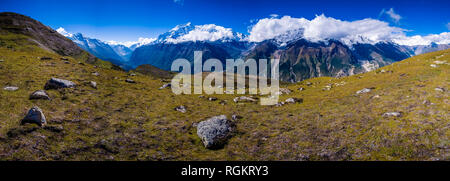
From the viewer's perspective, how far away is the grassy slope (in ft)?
60.4

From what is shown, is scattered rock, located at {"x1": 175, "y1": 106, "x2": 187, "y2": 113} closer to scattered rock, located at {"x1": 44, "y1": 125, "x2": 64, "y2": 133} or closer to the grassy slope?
the grassy slope

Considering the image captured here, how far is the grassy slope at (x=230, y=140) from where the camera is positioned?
60.4 feet

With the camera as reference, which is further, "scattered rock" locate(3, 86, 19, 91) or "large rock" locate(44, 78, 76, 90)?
Answer: "large rock" locate(44, 78, 76, 90)

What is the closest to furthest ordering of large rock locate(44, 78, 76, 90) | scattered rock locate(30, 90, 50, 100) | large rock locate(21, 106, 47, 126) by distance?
large rock locate(21, 106, 47, 126) → scattered rock locate(30, 90, 50, 100) → large rock locate(44, 78, 76, 90)

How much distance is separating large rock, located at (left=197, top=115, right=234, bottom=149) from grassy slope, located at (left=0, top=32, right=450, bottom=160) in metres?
1.18

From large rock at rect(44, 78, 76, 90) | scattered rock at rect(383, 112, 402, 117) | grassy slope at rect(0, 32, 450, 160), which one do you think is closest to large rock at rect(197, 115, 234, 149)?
grassy slope at rect(0, 32, 450, 160)

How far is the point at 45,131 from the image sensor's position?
1992 centimetres

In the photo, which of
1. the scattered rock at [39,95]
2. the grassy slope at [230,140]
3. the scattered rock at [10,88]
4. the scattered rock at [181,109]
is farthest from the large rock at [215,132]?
the scattered rock at [10,88]

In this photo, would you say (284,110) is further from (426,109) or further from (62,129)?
(62,129)

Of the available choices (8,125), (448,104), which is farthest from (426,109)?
(8,125)

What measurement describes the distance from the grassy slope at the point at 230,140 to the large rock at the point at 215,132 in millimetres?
1180

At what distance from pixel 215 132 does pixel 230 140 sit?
238 centimetres

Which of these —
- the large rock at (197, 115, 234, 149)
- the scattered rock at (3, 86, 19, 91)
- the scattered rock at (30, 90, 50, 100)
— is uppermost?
the scattered rock at (3, 86, 19, 91)

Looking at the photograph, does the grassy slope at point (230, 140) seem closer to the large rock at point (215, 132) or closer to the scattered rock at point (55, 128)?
the scattered rock at point (55, 128)
